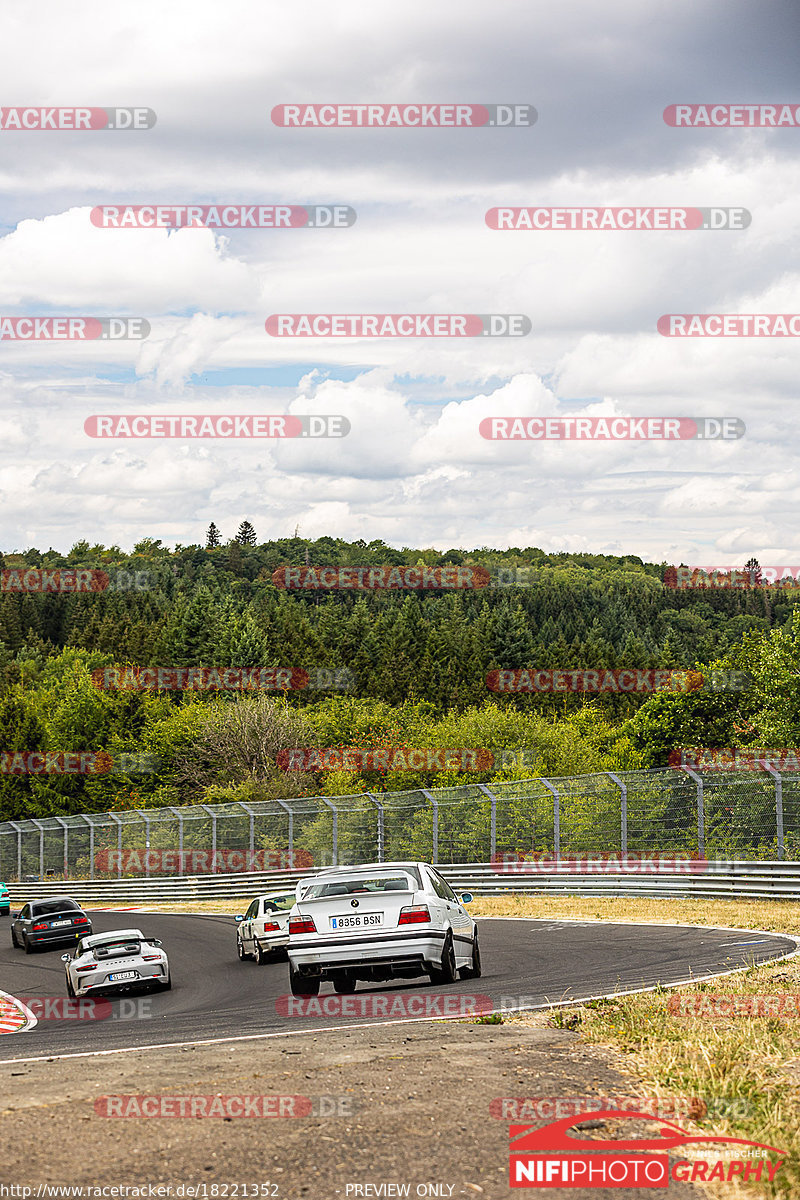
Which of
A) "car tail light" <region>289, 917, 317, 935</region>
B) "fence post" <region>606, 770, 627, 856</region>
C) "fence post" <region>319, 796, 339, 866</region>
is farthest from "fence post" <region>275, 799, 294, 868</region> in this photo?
"car tail light" <region>289, 917, 317, 935</region>

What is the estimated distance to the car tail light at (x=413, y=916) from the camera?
13.2 meters

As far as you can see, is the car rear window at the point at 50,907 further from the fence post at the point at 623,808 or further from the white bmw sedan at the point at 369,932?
the white bmw sedan at the point at 369,932

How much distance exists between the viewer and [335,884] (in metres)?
13.8

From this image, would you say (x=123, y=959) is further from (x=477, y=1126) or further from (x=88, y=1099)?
(x=477, y=1126)

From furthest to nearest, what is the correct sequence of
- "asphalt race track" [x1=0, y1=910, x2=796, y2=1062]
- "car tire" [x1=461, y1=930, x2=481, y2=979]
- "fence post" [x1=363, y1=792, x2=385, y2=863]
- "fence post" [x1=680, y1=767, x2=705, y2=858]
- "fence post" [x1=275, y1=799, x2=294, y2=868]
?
1. "fence post" [x1=275, y1=799, x2=294, y2=868]
2. "fence post" [x1=363, y1=792, x2=385, y2=863]
3. "fence post" [x1=680, y1=767, x2=705, y2=858]
4. "car tire" [x1=461, y1=930, x2=481, y2=979]
5. "asphalt race track" [x1=0, y1=910, x2=796, y2=1062]

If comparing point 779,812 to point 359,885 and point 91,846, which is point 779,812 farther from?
point 91,846

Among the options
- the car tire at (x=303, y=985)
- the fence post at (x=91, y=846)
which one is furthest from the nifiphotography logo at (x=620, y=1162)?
the fence post at (x=91, y=846)

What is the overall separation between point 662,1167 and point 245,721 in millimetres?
70019

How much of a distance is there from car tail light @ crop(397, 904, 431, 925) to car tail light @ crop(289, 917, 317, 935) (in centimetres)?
95

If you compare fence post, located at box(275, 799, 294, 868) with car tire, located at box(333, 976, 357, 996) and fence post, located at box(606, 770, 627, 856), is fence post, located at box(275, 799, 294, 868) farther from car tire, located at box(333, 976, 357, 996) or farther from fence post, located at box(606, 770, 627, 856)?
car tire, located at box(333, 976, 357, 996)

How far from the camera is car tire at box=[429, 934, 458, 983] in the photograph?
1346 cm

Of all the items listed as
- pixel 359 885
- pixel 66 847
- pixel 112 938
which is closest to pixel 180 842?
pixel 66 847

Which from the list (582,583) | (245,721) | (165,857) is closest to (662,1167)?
(165,857)

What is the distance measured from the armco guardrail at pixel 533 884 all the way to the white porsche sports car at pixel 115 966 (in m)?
11.9
